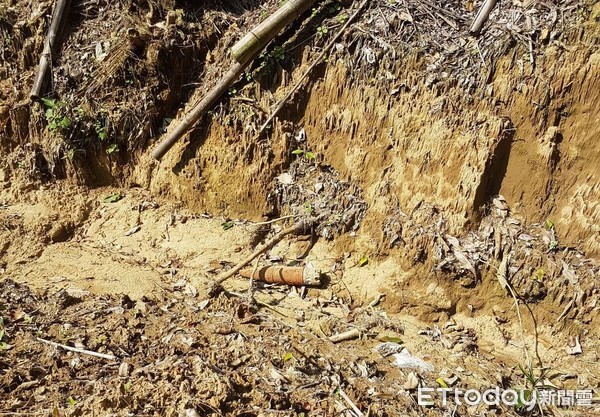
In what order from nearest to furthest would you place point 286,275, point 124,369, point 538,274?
point 124,369 → point 538,274 → point 286,275

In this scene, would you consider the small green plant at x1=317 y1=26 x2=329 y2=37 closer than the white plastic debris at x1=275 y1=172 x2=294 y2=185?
Yes

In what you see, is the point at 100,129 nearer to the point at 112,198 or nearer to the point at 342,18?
the point at 112,198

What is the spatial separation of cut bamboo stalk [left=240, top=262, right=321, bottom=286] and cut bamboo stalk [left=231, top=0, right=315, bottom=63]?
2329mm

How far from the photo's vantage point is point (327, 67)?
16.9 feet

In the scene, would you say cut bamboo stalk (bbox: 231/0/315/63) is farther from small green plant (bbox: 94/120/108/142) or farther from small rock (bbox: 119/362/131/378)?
small rock (bbox: 119/362/131/378)

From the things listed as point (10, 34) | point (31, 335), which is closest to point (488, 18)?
point (31, 335)

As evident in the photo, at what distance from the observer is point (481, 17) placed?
4750 mm

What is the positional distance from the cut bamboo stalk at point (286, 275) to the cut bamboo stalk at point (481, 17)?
2910 millimetres

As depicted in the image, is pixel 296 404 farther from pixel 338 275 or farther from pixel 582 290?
pixel 582 290

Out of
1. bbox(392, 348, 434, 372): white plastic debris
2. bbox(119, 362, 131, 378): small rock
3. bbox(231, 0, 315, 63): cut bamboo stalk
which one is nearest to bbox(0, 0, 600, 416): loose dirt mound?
bbox(119, 362, 131, 378): small rock

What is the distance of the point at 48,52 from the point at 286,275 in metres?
3.86

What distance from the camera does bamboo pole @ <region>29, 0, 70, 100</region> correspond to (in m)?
5.60

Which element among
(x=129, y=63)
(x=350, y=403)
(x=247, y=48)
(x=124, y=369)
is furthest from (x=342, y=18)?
(x=124, y=369)

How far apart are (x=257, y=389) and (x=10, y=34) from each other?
5.14 m
